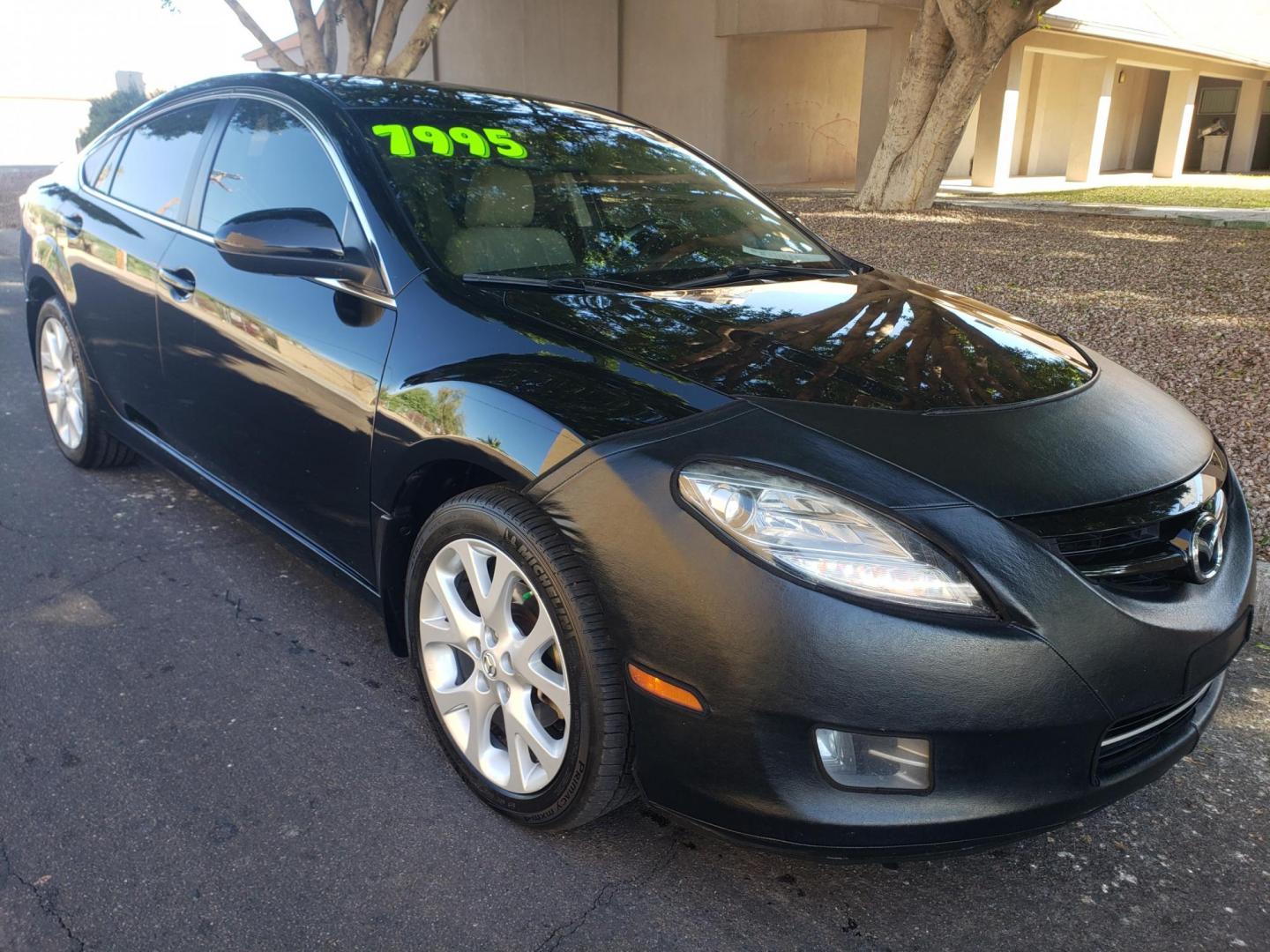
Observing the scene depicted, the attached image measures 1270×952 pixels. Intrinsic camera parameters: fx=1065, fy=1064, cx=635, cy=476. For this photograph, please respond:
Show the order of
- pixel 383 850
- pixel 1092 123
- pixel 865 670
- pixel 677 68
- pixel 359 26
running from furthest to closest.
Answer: pixel 1092 123
pixel 677 68
pixel 359 26
pixel 383 850
pixel 865 670

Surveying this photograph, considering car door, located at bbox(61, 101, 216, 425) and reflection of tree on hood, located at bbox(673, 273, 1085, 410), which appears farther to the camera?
car door, located at bbox(61, 101, 216, 425)

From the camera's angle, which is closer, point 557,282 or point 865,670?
point 865,670

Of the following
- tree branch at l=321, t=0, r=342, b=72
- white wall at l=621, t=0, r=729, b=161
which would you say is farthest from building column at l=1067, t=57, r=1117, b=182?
tree branch at l=321, t=0, r=342, b=72

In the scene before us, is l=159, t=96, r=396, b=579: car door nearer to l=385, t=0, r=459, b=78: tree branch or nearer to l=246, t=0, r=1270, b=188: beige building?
l=385, t=0, r=459, b=78: tree branch

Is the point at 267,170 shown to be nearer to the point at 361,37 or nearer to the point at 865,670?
the point at 865,670

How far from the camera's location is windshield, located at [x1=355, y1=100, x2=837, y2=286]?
3.01 metres

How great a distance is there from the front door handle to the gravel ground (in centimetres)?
380

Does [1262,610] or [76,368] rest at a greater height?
[76,368]

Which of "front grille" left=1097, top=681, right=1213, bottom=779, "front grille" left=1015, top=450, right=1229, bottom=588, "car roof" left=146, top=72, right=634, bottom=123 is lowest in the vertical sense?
"front grille" left=1097, top=681, right=1213, bottom=779

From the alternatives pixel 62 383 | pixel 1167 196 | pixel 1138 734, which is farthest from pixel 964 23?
pixel 1138 734

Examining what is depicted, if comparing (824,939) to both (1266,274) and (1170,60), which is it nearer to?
(1266,274)

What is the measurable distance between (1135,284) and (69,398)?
769 cm

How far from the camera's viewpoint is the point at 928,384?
Answer: 2.41m

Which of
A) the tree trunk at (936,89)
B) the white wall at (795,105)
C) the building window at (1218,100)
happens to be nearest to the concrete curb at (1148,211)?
the tree trunk at (936,89)
